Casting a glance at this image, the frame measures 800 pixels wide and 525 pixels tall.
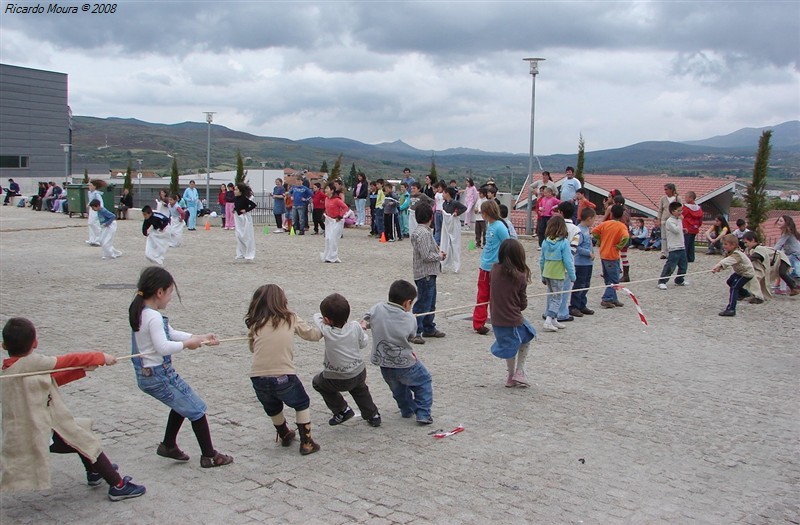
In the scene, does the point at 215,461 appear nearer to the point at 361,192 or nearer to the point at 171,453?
the point at 171,453

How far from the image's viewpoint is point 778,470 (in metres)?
6.04

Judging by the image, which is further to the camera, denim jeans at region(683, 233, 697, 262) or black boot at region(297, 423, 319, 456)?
denim jeans at region(683, 233, 697, 262)

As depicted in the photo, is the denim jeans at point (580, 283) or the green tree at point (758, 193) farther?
the green tree at point (758, 193)

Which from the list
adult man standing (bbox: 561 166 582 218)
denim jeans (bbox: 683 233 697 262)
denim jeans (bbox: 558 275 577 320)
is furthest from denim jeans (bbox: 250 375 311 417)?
adult man standing (bbox: 561 166 582 218)

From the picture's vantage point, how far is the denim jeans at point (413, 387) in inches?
266

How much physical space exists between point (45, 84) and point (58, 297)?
70945mm

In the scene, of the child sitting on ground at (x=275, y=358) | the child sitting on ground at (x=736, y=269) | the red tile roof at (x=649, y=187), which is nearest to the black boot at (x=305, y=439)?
the child sitting on ground at (x=275, y=358)

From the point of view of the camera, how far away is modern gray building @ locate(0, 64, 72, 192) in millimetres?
72188

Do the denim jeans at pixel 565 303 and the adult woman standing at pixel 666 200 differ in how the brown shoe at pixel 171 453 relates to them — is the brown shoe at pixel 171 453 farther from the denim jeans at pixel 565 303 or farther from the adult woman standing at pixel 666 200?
the adult woman standing at pixel 666 200

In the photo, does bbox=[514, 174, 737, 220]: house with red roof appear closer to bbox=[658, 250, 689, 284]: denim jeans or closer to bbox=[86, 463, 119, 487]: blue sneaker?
bbox=[658, 250, 689, 284]: denim jeans

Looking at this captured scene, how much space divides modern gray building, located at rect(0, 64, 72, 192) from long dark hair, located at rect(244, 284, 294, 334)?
71.8 m

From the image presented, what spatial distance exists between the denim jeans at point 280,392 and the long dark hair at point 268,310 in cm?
41

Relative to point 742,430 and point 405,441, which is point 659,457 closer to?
point 742,430

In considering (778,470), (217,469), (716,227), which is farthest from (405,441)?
(716,227)
